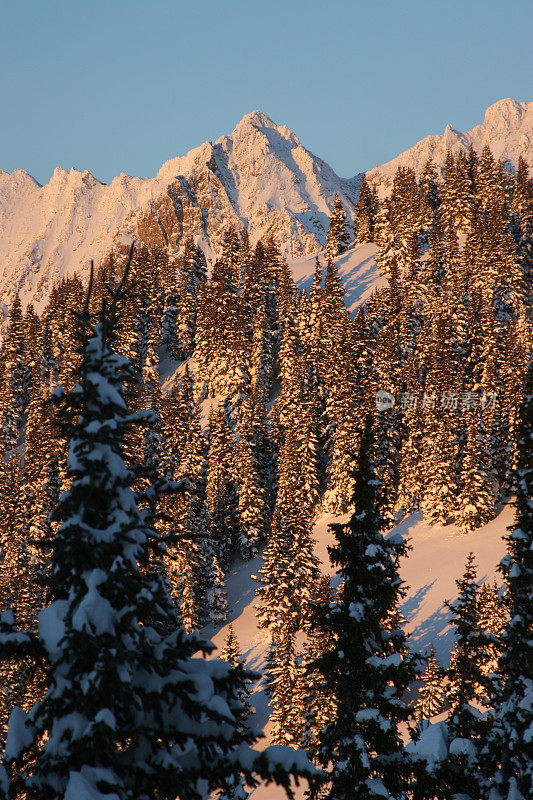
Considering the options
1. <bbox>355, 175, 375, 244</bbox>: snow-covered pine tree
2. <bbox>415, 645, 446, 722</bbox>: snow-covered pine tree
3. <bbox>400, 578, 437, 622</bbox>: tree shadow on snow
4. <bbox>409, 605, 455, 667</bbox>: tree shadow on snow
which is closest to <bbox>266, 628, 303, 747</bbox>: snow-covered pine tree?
<bbox>415, 645, 446, 722</bbox>: snow-covered pine tree

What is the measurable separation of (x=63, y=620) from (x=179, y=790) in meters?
2.02

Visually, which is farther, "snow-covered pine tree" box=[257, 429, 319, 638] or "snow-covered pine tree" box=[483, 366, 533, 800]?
"snow-covered pine tree" box=[257, 429, 319, 638]

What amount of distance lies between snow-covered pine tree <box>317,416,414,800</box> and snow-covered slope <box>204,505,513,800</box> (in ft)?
79.7

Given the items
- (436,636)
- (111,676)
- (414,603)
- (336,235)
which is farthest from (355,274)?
(111,676)

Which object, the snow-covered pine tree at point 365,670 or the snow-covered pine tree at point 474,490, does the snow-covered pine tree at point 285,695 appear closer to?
the snow-covered pine tree at point 474,490

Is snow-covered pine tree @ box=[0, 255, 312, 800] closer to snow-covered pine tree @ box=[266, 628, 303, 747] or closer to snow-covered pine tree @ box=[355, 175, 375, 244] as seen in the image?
snow-covered pine tree @ box=[266, 628, 303, 747]

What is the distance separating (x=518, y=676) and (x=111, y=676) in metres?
9.65

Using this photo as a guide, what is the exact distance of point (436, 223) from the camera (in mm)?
99625

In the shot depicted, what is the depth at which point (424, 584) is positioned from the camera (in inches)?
1671

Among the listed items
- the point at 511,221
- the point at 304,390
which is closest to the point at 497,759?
the point at 304,390

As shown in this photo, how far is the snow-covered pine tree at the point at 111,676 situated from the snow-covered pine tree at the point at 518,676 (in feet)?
25.1

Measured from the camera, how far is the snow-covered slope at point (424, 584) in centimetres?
3791

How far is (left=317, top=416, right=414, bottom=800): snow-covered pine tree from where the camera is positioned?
1080 centimetres

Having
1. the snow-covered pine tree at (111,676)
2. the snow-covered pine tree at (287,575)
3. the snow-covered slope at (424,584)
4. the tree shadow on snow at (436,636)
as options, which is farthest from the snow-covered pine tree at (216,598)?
the snow-covered pine tree at (111,676)
